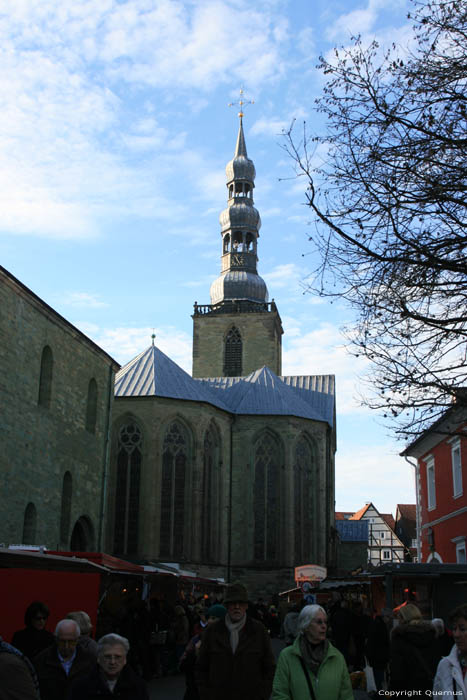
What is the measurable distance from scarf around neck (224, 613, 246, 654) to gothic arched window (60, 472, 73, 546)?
66.6ft

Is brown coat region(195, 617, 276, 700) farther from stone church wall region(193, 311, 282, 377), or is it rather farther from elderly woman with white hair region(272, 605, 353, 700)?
stone church wall region(193, 311, 282, 377)

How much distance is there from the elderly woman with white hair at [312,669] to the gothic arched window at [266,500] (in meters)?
33.5

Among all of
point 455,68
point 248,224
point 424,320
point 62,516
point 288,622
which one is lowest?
point 288,622

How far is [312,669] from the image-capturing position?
5.32m

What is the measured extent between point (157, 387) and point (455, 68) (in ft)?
93.2

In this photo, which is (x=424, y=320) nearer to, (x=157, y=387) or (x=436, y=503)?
(x=436, y=503)

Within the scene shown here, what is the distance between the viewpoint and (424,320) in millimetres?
10078

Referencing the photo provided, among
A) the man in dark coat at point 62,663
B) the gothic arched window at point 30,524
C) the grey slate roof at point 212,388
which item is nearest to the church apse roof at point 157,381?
the grey slate roof at point 212,388

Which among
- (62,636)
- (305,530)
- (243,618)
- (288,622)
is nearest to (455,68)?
(243,618)

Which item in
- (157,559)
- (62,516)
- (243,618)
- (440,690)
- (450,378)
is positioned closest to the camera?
(440,690)

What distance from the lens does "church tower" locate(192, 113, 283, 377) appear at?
54281 millimetres

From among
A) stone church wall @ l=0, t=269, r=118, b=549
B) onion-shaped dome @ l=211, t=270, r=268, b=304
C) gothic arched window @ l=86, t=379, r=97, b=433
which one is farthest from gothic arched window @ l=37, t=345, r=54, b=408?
onion-shaped dome @ l=211, t=270, r=268, b=304

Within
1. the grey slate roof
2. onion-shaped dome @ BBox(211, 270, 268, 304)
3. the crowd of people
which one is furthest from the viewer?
onion-shaped dome @ BBox(211, 270, 268, 304)

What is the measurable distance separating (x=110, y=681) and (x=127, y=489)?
1230 inches
